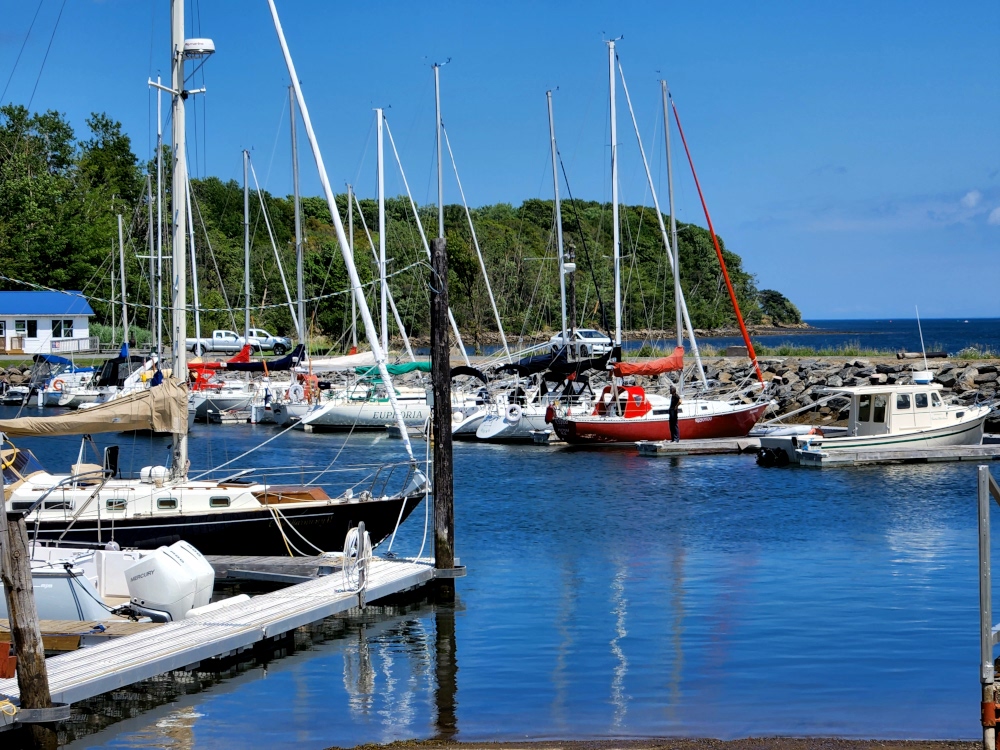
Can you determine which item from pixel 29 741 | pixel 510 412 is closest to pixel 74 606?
pixel 29 741

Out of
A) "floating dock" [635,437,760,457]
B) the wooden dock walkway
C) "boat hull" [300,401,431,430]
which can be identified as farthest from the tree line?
the wooden dock walkway

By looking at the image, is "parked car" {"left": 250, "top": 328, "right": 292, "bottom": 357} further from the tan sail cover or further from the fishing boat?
the tan sail cover

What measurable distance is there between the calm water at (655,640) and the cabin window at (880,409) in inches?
270

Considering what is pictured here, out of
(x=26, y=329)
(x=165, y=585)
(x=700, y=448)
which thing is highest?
(x=26, y=329)

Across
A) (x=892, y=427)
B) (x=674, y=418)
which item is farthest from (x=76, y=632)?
(x=674, y=418)

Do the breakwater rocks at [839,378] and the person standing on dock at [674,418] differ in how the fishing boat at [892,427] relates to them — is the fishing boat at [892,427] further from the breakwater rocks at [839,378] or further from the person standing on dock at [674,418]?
the breakwater rocks at [839,378]

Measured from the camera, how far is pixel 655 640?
16.5m

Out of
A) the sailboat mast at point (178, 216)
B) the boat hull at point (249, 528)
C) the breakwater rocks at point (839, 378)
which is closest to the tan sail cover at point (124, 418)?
the sailboat mast at point (178, 216)

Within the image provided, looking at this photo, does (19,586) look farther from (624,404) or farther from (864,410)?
(624,404)

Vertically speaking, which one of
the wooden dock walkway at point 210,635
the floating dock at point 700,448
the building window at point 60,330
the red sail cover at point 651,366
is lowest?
the wooden dock walkway at point 210,635

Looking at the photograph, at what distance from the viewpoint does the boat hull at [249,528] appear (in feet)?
64.8

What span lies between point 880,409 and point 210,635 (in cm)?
2718

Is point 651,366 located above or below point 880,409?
above

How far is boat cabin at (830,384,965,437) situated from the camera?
3625 centimetres
